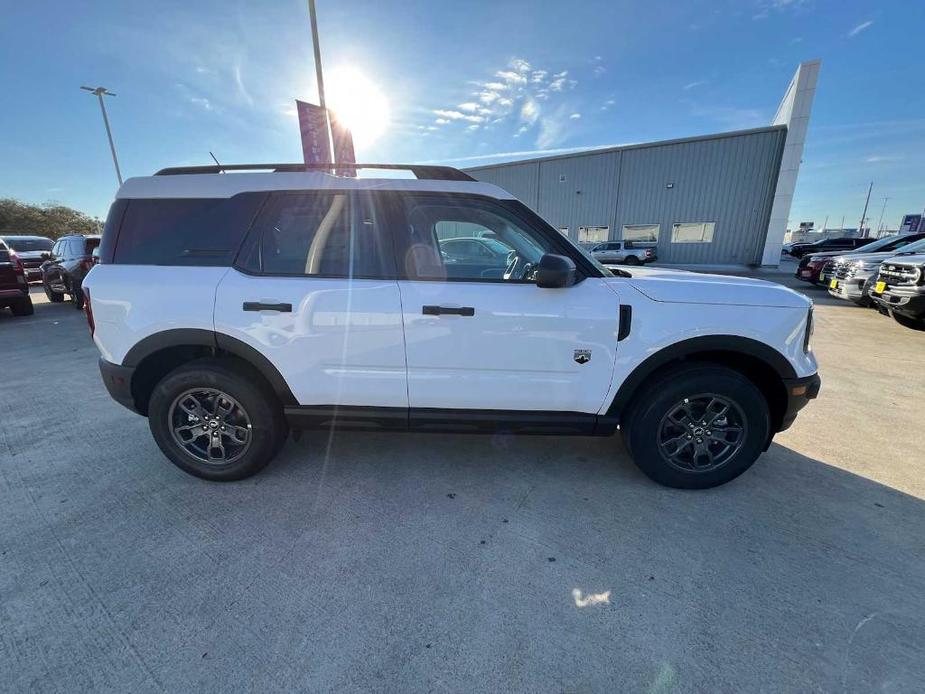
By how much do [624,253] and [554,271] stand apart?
22679 mm

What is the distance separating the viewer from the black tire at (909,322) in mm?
7005

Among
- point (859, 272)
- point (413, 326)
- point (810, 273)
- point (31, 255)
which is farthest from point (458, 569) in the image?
point (31, 255)

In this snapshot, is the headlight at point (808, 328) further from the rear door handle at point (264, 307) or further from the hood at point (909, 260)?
the hood at point (909, 260)

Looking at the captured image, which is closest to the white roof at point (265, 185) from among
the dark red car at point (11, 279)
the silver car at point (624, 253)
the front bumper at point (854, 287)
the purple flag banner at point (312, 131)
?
the purple flag banner at point (312, 131)

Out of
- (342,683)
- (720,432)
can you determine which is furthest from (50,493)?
(720,432)

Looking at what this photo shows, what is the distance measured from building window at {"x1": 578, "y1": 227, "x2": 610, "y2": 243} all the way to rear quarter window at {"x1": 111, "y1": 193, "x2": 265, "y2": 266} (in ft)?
82.9

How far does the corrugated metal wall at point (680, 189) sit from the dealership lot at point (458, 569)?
69.1 ft

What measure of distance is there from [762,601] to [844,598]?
1.28 feet

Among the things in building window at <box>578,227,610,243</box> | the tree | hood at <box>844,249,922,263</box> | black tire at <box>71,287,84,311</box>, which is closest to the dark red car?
black tire at <box>71,287,84,311</box>

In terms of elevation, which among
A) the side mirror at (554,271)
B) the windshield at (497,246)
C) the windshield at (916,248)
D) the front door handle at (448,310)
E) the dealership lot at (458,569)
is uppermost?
the windshield at (497,246)

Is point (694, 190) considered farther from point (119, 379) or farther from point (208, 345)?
point (119, 379)

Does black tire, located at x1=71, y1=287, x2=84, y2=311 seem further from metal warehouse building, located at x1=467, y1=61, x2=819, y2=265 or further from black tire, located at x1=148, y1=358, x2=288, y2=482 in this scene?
metal warehouse building, located at x1=467, y1=61, x2=819, y2=265

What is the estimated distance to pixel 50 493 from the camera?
2.64m

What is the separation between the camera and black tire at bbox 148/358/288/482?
260 centimetres
